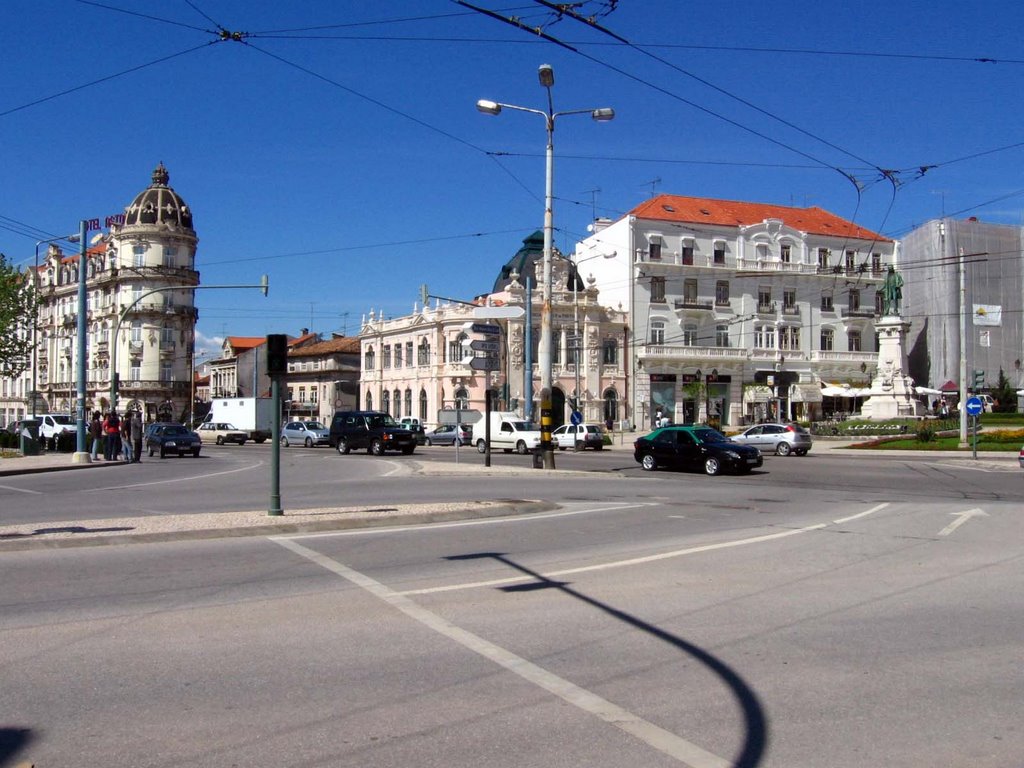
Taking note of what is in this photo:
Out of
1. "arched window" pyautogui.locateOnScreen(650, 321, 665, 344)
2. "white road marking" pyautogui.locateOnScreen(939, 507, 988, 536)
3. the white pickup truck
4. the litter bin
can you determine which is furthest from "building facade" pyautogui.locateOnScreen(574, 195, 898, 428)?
"white road marking" pyautogui.locateOnScreen(939, 507, 988, 536)

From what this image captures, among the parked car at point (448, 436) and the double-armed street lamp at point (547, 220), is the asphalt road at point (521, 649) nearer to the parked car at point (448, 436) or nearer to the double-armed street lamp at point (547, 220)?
the double-armed street lamp at point (547, 220)

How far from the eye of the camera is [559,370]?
70.1 m

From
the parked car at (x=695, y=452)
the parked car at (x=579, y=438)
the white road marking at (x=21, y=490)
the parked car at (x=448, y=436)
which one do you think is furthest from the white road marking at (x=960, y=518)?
the parked car at (x=448, y=436)

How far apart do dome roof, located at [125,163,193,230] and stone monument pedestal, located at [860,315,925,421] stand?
A: 5950 cm

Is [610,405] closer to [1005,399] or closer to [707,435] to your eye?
[1005,399]

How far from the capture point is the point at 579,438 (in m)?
50.0

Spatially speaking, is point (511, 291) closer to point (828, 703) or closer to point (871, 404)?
point (871, 404)

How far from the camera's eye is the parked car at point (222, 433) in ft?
210

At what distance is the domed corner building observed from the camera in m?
81.9

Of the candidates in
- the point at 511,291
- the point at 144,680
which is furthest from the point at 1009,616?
the point at 511,291

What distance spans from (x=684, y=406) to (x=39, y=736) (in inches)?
2712

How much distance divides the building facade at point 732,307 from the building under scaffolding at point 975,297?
443 centimetres

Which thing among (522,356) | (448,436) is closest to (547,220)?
(448,436)

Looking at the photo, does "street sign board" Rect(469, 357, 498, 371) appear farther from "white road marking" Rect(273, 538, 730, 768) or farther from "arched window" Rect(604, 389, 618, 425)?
"arched window" Rect(604, 389, 618, 425)
